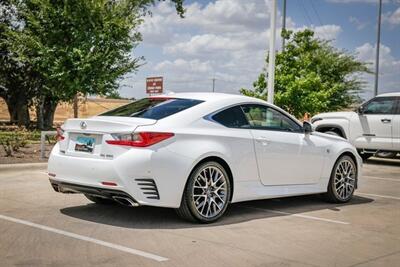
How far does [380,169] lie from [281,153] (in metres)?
7.80

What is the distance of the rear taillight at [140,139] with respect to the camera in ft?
22.2

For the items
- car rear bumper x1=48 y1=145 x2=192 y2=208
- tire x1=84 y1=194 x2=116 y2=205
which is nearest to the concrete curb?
tire x1=84 y1=194 x2=116 y2=205

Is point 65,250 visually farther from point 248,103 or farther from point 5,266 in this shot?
point 248,103

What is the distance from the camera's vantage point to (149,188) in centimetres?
676

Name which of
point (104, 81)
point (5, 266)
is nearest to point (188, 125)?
point (5, 266)

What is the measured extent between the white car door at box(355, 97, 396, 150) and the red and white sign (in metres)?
5.90

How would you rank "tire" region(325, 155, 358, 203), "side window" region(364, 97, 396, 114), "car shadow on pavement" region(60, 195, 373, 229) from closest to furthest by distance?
"car shadow on pavement" region(60, 195, 373, 229) → "tire" region(325, 155, 358, 203) → "side window" region(364, 97, 396, 114)

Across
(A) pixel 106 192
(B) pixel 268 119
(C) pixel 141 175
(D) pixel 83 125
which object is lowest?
(A) pixel 106 192

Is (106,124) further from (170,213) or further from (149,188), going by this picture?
(170,213)

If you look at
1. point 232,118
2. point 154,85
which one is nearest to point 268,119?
point 232,118

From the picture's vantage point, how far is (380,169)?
15203mm

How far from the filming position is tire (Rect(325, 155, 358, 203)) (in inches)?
361

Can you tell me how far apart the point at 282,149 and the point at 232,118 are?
92 centimetres

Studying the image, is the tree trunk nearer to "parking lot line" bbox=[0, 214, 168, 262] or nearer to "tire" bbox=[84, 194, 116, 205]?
"tire" bbox=[84, 194, 116, 205]
